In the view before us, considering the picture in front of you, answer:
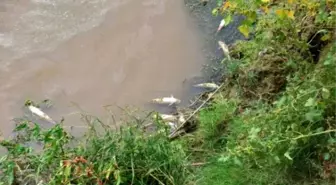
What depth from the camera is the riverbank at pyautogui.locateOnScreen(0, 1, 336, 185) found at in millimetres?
3041

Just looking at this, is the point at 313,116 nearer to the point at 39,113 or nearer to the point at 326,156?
the point at 326,156

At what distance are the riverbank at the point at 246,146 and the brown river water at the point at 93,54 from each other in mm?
1471

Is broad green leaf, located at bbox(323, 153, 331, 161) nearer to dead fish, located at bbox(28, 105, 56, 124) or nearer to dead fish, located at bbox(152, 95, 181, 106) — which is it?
dead fish, located at bbox(152, 95, 181, 106)

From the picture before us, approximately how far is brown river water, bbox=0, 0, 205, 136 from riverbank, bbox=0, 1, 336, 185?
1.47 m

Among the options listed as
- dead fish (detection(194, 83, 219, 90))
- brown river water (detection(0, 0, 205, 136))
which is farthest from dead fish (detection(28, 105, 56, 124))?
dead fish (detection(194, 83, 219, 90))

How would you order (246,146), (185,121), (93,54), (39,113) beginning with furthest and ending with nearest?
(93,54) < (39,113) < (185,121) < (246,146)

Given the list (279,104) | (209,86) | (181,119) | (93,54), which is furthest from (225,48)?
(279,104)

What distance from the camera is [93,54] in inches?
231

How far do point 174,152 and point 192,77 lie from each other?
83.3 inches

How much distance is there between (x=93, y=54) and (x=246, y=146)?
305cm

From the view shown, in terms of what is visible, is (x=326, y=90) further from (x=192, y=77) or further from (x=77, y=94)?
(x=77, y=94)

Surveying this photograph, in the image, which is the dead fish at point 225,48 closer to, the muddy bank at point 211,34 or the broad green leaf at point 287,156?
the muddy bank at point 211,34

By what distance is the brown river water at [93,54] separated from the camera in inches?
212

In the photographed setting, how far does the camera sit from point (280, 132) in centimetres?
309
